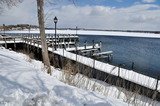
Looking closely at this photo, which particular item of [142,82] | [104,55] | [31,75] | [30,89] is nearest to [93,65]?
[142,82]

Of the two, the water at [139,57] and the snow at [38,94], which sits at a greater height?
the snow at [38,94]

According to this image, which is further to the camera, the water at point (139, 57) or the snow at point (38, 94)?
the water at point (139, 57)

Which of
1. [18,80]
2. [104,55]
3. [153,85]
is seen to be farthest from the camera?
[104,55]

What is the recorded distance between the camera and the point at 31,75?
23.3 ft

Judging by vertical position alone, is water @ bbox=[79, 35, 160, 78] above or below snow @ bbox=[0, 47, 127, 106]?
below

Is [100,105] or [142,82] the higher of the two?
[100,105]

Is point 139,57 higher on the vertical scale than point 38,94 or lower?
lower

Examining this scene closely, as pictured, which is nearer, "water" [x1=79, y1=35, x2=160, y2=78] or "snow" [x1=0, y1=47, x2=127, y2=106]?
"snow" [x1=0, y1=47, x2=127, y2=106]

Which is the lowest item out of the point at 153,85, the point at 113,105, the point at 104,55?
the point at 104,55

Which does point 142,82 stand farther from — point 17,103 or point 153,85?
point 17,103

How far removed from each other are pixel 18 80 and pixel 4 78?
14.4 inches

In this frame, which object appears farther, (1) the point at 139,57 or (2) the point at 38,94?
(1) the point at 139,57

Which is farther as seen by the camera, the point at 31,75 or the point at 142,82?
the point at 142,82

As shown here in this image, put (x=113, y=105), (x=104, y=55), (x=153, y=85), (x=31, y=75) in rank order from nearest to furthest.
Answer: (x=113, y=105), (x=31, y=75), (x=153, y=85), (x=104, y=55)
